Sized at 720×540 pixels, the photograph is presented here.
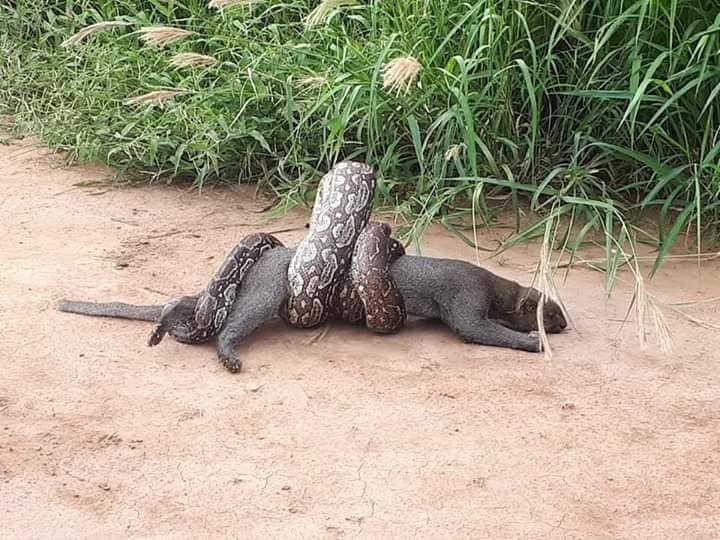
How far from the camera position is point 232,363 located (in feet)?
14.0

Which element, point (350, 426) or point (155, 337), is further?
point (155, 337)

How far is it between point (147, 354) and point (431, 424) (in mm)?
1165

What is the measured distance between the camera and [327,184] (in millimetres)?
4984

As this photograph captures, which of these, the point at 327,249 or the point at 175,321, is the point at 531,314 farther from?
the point at 175,321

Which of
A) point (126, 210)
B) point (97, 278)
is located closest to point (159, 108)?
point (126, 210)

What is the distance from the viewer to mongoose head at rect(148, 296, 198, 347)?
4398 millimetres

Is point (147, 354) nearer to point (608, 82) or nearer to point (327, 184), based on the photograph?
point (327, 184)

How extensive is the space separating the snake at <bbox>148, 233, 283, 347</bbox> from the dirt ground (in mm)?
75

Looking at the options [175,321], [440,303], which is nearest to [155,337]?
[175,321]

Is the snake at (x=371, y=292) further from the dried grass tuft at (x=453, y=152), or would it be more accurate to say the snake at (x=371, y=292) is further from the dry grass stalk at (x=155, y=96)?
the dry grass stalk at (x=155, y=96)

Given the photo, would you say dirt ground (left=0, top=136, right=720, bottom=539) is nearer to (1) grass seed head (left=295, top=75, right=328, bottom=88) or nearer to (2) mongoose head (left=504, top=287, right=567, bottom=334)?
(2) mongoose head (left=504, top=287, right=567, bottom=334)

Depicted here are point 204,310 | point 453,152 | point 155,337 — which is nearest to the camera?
point 155,337

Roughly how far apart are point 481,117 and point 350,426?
2320mm

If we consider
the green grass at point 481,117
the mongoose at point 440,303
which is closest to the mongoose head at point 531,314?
the mongoose at point 440,303
